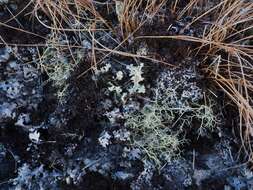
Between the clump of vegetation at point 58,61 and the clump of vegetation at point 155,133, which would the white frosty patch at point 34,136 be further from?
the clump of vegetation at point 155,133

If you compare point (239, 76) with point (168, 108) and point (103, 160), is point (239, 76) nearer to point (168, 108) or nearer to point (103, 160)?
point (168, 108)

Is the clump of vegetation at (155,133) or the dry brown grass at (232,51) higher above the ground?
the dry brown grass at (232,51)

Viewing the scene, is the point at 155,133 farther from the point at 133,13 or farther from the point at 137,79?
the point at 133,13

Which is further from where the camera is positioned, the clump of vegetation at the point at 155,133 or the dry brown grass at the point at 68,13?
the dry brown grass at the point at 68,13

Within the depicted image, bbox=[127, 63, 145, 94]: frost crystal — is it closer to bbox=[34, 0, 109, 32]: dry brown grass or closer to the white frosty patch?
bbox=[34, 0, 109, 32]: dry brown grass

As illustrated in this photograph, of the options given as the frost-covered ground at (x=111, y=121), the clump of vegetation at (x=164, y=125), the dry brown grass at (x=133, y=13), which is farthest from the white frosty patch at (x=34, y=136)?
the dry brown grass at (x=133, y=13)

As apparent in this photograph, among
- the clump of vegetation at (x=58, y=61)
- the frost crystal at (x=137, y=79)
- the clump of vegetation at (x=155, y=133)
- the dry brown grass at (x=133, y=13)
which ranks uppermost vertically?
the dry brown grass at (x=133, y=13)

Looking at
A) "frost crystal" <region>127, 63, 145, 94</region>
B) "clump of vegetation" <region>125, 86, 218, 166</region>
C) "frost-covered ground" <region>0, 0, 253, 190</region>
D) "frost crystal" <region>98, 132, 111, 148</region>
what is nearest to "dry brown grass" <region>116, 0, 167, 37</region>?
"frost-covered ground" <region>0, 0, 253, 190</region>

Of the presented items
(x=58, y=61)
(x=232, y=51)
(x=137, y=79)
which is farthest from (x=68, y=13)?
(x=232, y=51)

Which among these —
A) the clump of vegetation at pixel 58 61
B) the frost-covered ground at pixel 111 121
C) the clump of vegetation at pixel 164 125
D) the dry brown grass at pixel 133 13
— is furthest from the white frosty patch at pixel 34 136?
the dry brown grass at pixel 133 13
